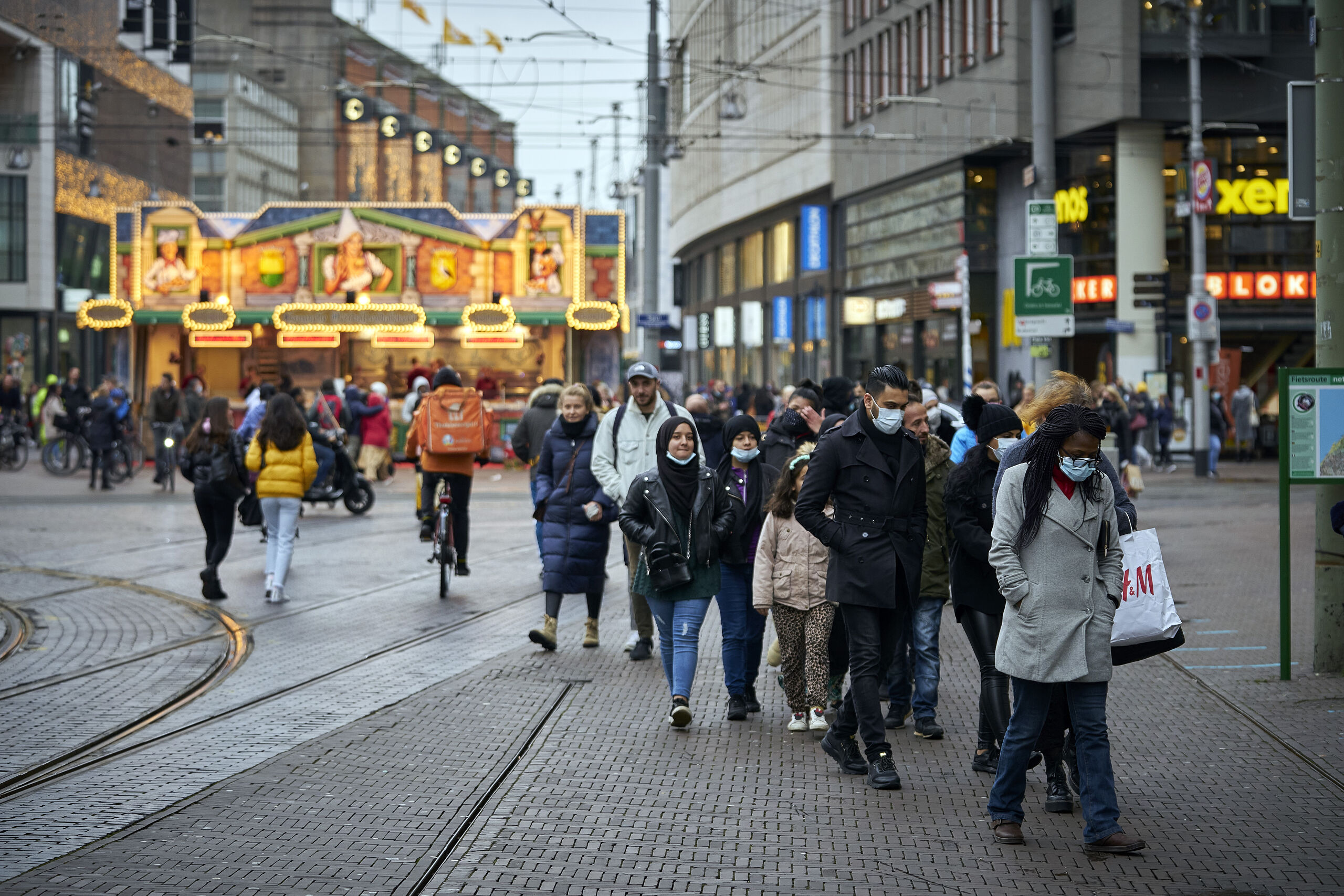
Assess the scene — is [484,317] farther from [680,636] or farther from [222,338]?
[680,636]

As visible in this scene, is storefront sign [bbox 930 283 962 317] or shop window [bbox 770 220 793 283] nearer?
storefront sign [bbox 930 283 962 317]

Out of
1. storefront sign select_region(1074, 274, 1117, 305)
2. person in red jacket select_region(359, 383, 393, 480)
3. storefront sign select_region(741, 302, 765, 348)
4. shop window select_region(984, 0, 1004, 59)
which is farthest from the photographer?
storefront sign select_region(741, 302, 765, 348)

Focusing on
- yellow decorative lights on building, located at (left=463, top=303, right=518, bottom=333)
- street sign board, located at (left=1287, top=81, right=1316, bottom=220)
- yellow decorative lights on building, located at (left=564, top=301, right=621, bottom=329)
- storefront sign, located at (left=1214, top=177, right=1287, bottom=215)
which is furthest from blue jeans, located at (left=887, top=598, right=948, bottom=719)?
storefront sign, located at (left=1214, top=177, right=1287, bottom=215)

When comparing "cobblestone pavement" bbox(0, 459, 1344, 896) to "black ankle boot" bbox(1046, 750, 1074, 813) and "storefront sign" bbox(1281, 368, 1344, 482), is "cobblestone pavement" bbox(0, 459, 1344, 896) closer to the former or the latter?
"black ankle boot" bbox(1046, 750, 1074, 813)

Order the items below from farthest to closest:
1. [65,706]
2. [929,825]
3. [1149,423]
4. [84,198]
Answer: [84,198] → [1149,423] → [65,706] → [929,825]

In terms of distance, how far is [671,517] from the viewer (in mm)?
8047

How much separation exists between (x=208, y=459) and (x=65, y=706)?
171 inches

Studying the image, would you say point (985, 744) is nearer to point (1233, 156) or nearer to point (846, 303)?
point (1233, 156)

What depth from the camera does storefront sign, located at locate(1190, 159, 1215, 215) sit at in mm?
28281

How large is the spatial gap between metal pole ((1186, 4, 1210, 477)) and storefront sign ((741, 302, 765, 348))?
87.6 ft

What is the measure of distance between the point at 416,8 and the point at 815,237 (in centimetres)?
1754

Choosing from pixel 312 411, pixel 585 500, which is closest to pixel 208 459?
pixel 585 500

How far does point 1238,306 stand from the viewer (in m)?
32.9

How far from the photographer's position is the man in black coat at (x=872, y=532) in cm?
672
